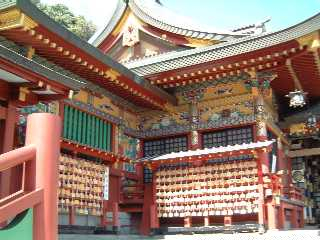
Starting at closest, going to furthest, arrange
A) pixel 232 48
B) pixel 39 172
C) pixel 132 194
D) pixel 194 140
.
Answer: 1. pixel 39 172
2. pixel 232 48
3. pixel 132 194
4. pixel 194 140

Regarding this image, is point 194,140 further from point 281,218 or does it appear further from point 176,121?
point 281,218

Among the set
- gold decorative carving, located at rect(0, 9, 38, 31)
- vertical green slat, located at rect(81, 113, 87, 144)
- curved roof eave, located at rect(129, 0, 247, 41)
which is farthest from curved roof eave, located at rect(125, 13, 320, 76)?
gold decorative carving, located at rect(0, 9, 38, 31)

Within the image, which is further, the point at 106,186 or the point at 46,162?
the point at 106,186

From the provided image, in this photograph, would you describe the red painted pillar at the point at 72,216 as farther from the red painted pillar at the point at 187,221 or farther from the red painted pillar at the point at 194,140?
the red painted pillar at the point at 194,140

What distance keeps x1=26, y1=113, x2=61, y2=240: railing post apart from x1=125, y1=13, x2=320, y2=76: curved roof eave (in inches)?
421

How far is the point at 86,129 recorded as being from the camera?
13469mm

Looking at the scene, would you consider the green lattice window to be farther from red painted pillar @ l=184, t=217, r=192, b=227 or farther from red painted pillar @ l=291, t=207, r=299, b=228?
red painted pillar @ l=291, t=207, r=299, b=228

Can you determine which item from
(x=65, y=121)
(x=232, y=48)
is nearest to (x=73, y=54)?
(x=65, y=121)

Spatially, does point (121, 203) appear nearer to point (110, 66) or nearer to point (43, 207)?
point (110, 66)

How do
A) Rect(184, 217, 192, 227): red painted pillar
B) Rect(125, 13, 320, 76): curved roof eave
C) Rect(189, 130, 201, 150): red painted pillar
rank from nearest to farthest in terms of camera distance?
Rect(125, 13, 320, 76): curved roof eave
Rect(184, 217, 192, 227): red painted pillar
Rect(189, 130, 201, 150): red painted pillar

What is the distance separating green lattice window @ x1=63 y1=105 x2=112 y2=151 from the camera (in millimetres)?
12672

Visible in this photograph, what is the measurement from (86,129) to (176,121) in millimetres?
3892

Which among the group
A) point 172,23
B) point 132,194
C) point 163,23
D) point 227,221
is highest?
point 172,23

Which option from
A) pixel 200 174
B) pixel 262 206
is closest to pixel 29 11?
pixel 200 174
